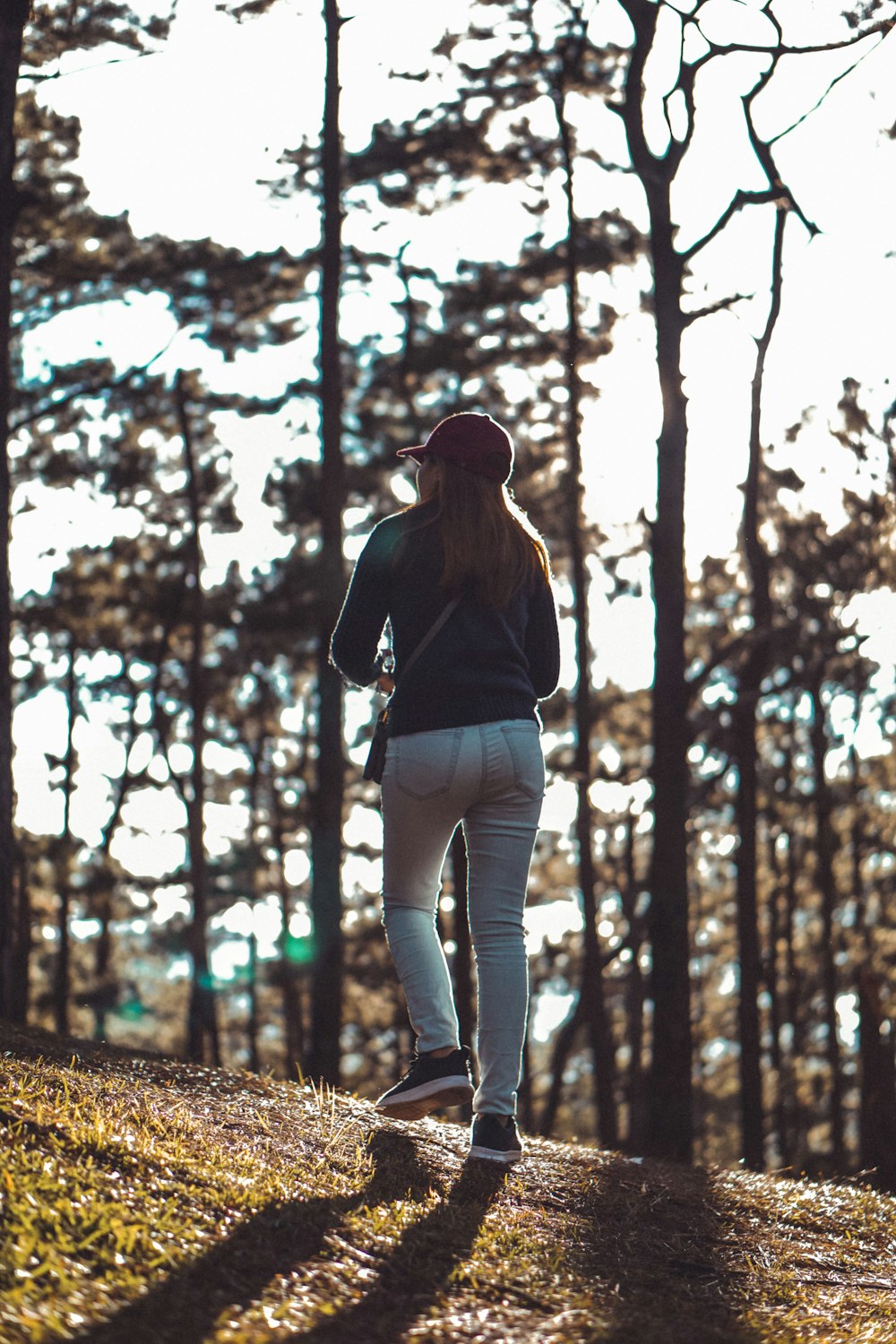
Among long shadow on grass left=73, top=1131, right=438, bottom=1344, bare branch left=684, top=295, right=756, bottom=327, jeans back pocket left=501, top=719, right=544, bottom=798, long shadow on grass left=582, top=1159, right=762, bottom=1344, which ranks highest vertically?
bare branch left=684, top=295, right=756, bottom=327

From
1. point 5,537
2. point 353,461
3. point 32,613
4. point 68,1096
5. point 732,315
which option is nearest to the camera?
point 68,1096

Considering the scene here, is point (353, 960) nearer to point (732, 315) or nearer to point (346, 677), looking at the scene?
point (732, 315)

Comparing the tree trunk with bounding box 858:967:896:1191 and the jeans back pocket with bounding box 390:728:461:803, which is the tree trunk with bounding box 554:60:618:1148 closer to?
the tree trunk with bounding box 858:967:896:1191

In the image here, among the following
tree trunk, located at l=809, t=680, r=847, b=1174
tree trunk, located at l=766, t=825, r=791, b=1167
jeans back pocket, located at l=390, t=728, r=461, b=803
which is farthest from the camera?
tree trunk, located at l=766, t=825, r=791, b=1167

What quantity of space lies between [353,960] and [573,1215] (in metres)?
28.5

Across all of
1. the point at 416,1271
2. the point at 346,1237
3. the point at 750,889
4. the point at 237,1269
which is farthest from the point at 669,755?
the point at 237,1269

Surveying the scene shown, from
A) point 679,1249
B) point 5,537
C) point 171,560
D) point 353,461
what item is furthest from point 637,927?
point 679,1249

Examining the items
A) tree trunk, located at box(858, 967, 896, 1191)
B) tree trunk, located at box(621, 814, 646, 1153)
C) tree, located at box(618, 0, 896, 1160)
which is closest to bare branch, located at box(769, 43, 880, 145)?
tree, located at box(618, 0, 896, 1160)

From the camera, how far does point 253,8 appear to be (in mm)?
14469

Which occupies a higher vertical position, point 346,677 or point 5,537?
point 5,537

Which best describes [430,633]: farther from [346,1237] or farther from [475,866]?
[346,1237]

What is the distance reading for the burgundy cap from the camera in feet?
14.6

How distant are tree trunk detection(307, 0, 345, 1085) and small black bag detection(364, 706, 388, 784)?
8.73m

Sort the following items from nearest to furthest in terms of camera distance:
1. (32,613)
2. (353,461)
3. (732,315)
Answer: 1. (732,315)
2. (353,461)
3. (32,613)
